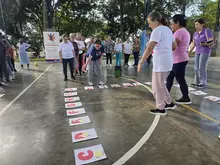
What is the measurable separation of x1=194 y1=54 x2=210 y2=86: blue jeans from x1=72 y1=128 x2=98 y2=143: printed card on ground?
4.00 meters

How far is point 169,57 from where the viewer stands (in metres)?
3.12

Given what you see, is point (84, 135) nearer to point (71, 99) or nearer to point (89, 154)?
point (89, 154)

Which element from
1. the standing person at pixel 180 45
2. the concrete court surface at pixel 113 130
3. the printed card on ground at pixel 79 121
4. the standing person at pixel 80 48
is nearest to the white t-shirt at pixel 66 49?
the standing person at pixel 80 48

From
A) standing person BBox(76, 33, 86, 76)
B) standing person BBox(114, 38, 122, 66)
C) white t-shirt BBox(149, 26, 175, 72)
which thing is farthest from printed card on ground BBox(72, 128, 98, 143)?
standing person BBox(114, 38, 122, 66)

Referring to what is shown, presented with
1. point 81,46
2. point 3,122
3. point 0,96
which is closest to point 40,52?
point 81,46

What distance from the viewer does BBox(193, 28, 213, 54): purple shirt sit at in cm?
495

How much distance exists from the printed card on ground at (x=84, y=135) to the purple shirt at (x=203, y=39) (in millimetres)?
4042

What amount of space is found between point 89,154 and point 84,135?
0.51 metres

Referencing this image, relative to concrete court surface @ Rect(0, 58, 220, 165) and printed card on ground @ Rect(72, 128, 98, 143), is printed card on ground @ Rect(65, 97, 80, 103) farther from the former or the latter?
printed card on ground @ Rect(72, 128, 98, 143)

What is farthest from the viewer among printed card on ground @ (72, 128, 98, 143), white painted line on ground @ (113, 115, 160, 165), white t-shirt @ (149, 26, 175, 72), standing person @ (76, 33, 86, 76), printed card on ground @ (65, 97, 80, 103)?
standing person @ (76, 33, 86, 76)

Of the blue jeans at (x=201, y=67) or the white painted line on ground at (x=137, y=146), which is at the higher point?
the blue jeans at (x=201, y=67)

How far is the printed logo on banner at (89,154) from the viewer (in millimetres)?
2217

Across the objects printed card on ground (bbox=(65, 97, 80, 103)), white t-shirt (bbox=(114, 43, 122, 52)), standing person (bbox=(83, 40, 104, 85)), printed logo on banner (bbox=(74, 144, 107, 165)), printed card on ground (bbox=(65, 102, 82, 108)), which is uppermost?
A: white t-shirt (bbox=(114, 43, 122, 52))

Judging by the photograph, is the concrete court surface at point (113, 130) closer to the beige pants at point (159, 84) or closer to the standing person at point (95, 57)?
the beige pants at point (159, 84)
